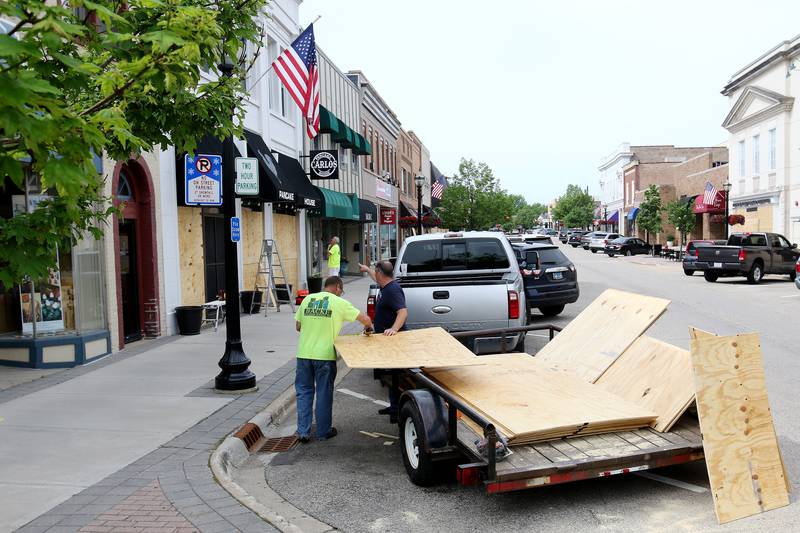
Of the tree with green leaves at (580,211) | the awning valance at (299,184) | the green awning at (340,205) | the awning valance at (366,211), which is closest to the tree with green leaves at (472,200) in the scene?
the awning valance at (366,211)

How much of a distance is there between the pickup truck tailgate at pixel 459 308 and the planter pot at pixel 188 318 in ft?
19.8

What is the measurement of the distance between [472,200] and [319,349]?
4854 cm

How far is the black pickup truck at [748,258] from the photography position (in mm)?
24312

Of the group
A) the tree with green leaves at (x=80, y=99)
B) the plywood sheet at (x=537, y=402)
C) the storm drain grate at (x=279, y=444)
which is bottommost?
the storm drain grate at (x=279, y=444)

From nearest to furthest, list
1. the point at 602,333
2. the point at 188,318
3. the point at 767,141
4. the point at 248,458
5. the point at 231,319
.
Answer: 1. the point at 248,458
2. the point at 602,333
3. the point at 231,319
4. the point at 188,318
5. the point at 767,141

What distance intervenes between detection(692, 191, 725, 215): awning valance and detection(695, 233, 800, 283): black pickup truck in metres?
19.8

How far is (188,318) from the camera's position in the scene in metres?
13.3

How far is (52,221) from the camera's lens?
3916 mm

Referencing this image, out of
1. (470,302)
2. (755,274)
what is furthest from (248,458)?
(755,274)

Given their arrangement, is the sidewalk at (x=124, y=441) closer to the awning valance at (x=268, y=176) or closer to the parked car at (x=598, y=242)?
the awning valance at (x=268, y=176)

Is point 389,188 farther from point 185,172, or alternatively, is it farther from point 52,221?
point 52,221

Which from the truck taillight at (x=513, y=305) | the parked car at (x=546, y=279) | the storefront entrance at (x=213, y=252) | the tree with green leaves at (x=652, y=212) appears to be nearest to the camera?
the truck taillight at (x=513, y=305)

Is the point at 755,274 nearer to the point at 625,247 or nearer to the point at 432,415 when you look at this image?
the point at 432,415

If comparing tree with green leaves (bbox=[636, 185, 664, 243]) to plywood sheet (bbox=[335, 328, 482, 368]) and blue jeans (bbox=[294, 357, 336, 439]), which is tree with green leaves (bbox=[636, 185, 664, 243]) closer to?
plywood sheet (bbox=[335, 328, 482, 368])
